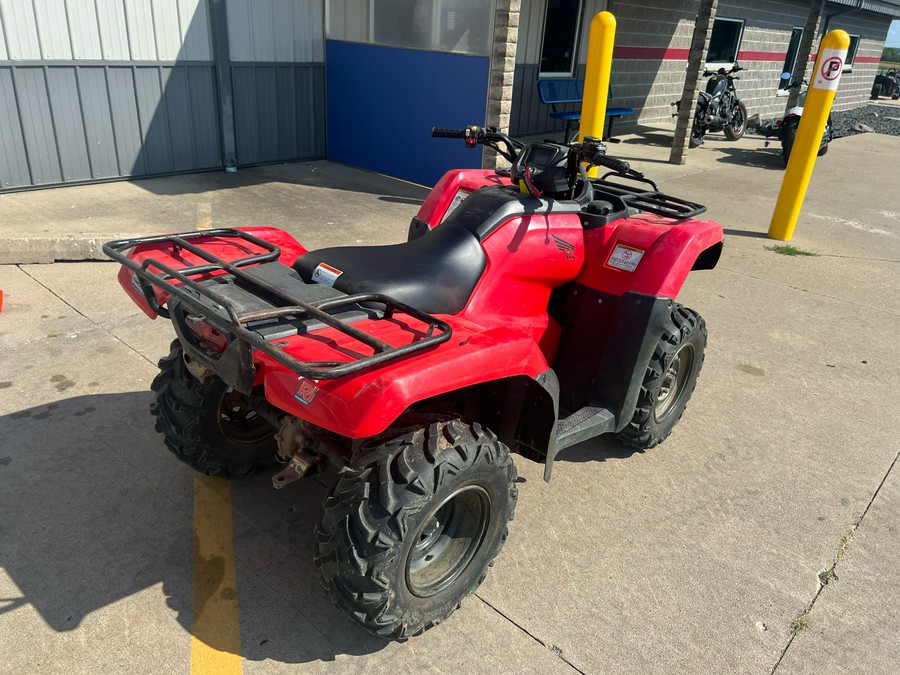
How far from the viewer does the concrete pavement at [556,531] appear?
104 inches

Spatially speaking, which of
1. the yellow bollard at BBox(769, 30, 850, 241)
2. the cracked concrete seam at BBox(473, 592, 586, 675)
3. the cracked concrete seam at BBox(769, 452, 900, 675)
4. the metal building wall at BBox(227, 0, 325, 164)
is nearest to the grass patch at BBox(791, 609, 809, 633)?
the cracked concrete seam at BBox(769, 452, 900, 675)

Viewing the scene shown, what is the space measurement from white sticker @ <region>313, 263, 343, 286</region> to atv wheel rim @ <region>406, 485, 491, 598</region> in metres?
0.97

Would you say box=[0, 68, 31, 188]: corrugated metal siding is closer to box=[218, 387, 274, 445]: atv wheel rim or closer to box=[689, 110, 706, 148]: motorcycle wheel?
box=[218, 387, 274, 445]: atv wheel rim

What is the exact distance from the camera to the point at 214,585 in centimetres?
287

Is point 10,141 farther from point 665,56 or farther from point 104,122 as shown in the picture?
point 665,56

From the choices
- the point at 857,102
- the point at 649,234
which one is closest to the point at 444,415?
the point at 649,234

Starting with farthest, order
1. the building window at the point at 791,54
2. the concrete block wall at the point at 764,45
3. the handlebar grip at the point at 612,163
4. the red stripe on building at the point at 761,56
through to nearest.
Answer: the building window at the point at 791,54 < the red stripe on building at the point at 761,56 < the concrete block wall at the point at 764,45 < the handlebar grip at the point at 612,163

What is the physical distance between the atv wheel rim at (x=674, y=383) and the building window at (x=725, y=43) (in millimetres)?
14703

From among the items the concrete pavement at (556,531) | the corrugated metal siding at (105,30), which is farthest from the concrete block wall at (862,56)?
the concrete pavement at (556,531)

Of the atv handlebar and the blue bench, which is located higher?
the atv handlebar

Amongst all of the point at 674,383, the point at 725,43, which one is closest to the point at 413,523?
the point at 674,383

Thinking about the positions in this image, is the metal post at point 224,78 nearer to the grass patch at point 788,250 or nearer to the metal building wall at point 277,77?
the metal building wall at point 277,77

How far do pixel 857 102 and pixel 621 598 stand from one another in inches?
1106

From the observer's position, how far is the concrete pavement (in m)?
2.65
